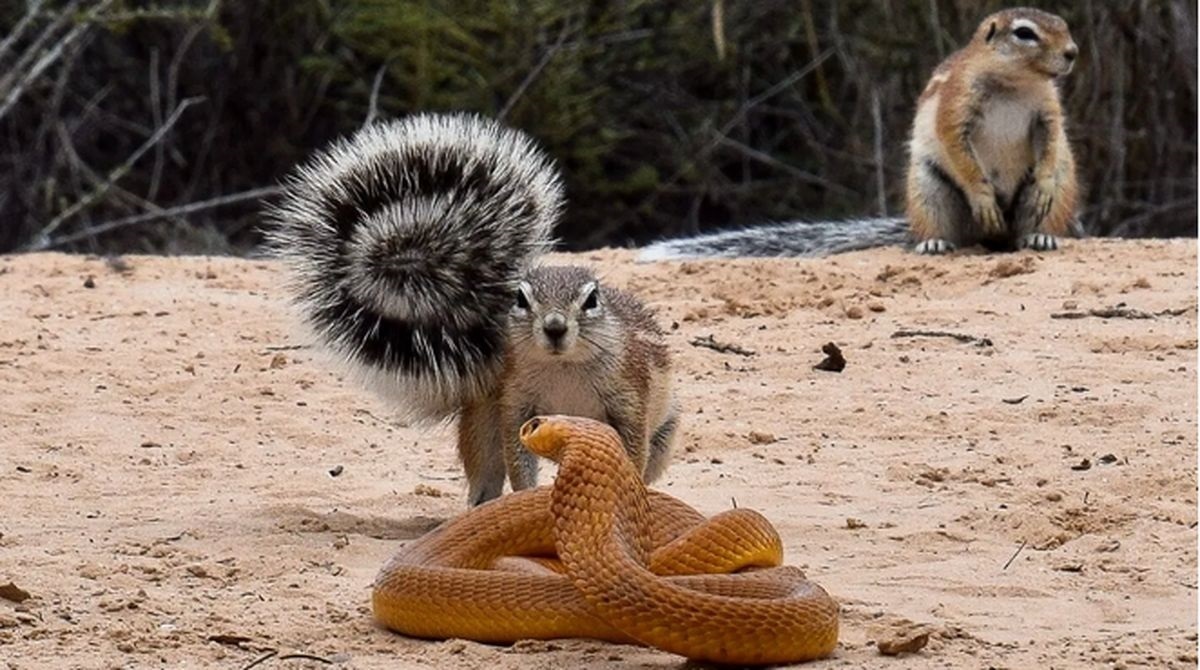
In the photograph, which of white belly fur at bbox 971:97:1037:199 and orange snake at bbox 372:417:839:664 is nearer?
orange snake at bbox 372:417:839:664

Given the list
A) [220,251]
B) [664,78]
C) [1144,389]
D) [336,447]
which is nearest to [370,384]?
[336,447]

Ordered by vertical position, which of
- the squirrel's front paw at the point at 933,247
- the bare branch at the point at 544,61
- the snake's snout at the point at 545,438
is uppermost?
the bare branch at the point at 544,61

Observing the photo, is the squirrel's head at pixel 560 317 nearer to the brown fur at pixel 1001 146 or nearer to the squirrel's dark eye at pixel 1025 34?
the brown fur at pixel 1001 146

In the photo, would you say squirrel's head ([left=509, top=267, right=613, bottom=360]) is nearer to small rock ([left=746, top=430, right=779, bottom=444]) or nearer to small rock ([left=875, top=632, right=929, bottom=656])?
small rock ([left=746, top=430, right=779, bottom=444])

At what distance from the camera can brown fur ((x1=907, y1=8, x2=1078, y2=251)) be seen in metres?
10.6

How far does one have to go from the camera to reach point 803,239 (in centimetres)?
1097

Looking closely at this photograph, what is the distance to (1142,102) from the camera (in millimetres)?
13344

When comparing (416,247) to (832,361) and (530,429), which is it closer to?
(530,429)

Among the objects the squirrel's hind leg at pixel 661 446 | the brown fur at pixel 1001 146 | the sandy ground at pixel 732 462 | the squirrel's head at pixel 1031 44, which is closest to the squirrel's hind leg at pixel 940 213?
the brown fur at pixel 1001 146

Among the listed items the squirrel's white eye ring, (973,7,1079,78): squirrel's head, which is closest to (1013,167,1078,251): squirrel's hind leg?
(973,7,1079,78): squirrel's head

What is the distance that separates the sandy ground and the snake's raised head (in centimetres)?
40

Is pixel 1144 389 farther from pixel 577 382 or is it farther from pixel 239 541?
pixel 239 541

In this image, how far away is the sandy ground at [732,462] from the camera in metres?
4.38

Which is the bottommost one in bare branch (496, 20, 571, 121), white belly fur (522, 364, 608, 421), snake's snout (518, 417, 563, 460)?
white belly fur (522, 364, 608, 421)
